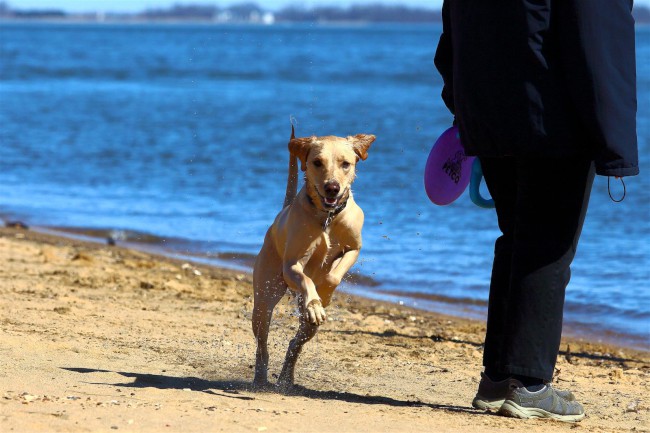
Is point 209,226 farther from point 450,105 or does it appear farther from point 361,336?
point 450,105

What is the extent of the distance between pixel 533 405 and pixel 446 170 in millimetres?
1224

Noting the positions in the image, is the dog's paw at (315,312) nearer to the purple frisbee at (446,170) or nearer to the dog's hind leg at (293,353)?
the dog's hind leg at (293,353)

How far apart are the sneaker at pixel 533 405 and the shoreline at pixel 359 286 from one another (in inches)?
109

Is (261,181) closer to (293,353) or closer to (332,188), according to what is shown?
(293,353)

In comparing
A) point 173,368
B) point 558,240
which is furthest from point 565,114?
point 173,368

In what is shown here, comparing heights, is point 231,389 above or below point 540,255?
below

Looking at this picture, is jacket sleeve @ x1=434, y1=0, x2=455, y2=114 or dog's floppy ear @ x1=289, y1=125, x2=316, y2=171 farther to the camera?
dog's floppy ear @ x1=289, y1=125, x2=316, y2=171

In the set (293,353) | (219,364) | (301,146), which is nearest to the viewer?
(301,146)

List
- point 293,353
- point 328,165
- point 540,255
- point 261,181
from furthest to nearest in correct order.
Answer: point 261,181 → point 293,353 → point 328,165 → point 540,255

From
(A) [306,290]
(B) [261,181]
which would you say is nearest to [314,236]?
(A) [306,290]

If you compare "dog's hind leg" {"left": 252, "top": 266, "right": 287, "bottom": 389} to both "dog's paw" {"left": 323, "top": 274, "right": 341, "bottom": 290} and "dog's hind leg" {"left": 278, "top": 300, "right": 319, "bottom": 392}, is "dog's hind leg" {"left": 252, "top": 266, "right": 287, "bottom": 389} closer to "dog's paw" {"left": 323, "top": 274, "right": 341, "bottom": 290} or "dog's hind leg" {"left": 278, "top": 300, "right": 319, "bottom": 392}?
"dog's hind leg" {"left": 278, "top": 300, "right": 319, "bottom": 392}

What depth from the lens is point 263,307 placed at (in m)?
5.12

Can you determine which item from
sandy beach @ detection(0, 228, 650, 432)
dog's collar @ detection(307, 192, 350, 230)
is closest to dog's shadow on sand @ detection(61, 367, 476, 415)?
sandy beach @ detection(0, 228, 650, 432)

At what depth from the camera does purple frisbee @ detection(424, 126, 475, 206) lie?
16.4 ft
